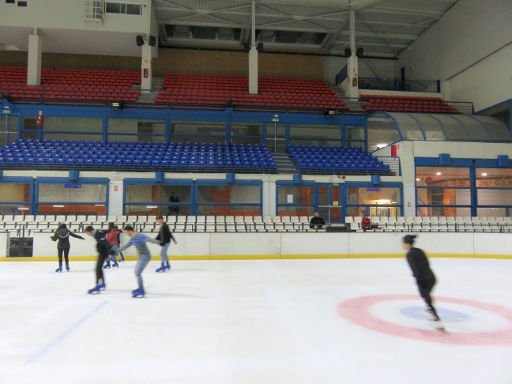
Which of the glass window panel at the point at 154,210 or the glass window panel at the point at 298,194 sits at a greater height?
the glass window panel at the point at 298,194

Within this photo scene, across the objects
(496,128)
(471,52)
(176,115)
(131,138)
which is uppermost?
(471,52)

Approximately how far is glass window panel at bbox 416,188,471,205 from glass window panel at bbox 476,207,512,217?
875 millimetres

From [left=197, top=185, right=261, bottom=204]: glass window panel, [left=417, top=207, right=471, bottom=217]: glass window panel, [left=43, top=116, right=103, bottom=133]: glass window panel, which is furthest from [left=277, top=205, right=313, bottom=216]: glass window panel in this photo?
[left=43, top=116, right=103, bottom=133]: glass window panel

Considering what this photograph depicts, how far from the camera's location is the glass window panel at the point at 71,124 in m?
24.3

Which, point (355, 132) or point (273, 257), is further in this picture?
point (355, 132)

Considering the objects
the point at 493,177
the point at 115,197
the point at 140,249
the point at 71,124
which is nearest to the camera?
the point at 140,249

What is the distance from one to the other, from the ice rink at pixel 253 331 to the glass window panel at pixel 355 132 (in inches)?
652

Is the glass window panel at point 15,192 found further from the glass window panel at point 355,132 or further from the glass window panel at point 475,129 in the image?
the glass window panel at point 475,129

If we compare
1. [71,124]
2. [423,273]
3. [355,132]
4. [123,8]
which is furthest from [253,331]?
[71,124]

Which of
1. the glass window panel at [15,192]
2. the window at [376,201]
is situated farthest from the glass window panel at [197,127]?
the window at [376,201]

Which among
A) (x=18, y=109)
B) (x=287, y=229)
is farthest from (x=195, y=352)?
(x=18, y=109)

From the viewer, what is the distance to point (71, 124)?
24.6 metres

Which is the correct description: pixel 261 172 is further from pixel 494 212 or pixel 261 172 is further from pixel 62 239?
pixel 494 212

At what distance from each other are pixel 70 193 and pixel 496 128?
25.6m
